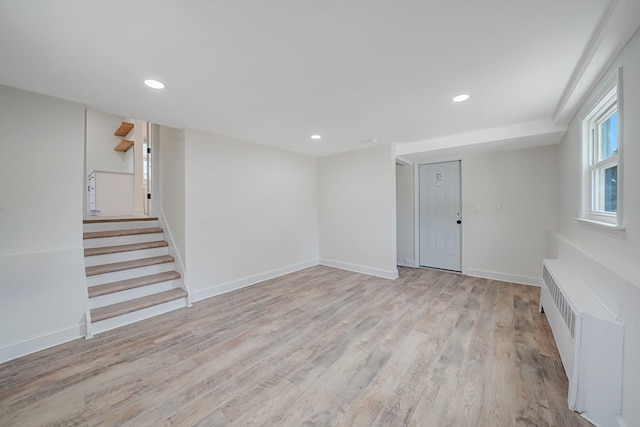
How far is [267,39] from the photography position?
5.00 feet

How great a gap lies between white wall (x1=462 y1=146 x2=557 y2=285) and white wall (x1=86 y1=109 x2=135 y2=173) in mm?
7540

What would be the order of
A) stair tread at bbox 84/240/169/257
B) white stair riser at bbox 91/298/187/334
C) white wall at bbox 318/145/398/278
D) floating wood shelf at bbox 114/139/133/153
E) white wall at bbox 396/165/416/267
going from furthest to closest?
1. floating wood shelf at bbox 114/139/133/153
2. white wall at bbox 396/165/416/267
3. white wall at bbox 318/145/398/278
4. stair tread at bbox 84/240/169/257
5. white stair riser at bbox 91/298/187/334

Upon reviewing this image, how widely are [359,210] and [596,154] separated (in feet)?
9.59

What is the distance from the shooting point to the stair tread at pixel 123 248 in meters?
2.93

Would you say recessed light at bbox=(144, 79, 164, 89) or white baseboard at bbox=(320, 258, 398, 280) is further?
white baseboard at bbox=(320, 258, 398, 280)

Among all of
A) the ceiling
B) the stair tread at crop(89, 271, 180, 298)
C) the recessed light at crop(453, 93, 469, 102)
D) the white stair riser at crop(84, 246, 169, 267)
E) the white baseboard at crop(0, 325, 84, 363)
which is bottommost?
the white baseboard at crop(0, 325, 84, 363)

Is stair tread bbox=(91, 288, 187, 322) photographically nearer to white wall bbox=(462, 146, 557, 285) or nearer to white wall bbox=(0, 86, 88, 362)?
white wall bbox=(0, 86, 88, 362)

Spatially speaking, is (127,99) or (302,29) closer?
(302,29)

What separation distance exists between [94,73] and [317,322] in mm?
2930

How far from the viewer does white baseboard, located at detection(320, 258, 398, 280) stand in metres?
4.11

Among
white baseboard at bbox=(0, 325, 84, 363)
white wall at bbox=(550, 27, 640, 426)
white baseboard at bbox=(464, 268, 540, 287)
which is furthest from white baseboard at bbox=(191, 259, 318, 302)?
white wall at bbox=(550, 27, 640, 426)

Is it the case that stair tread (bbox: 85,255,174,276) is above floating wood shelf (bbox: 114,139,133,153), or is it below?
below

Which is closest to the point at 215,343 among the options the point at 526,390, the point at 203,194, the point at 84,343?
the point at 84,343

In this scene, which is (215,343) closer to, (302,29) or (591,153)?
(302,29)
